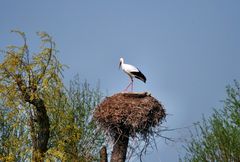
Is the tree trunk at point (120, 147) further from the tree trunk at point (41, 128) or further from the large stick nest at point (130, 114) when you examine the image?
the tree trunk at point (41, 128)

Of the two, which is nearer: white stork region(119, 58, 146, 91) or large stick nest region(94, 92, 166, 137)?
large stick nest region(94, 92, 166, 137)

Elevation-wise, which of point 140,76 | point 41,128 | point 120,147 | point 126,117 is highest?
point 140,76

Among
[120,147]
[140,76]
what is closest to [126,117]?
[120,147]

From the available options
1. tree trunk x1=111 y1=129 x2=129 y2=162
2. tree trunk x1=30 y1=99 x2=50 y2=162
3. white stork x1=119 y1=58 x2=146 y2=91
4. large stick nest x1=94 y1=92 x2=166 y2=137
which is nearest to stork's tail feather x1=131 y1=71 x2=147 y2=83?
white stork x1=119 y1=58 x2=146 y2=91

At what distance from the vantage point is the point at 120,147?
1193 cm

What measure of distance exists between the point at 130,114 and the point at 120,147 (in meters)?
1.01

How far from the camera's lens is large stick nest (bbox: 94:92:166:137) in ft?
37.8

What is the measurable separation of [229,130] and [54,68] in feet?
25.2

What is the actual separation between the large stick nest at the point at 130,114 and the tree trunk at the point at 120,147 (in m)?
0.13

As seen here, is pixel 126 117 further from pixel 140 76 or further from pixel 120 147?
pixel 140 76

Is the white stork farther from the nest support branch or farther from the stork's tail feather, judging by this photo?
the nest support branch

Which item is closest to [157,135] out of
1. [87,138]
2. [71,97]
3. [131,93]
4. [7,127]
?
[131,93]

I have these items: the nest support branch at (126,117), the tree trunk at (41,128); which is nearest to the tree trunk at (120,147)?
the nest support branch at (126,117)

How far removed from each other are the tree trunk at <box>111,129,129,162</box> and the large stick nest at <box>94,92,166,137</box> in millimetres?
130
